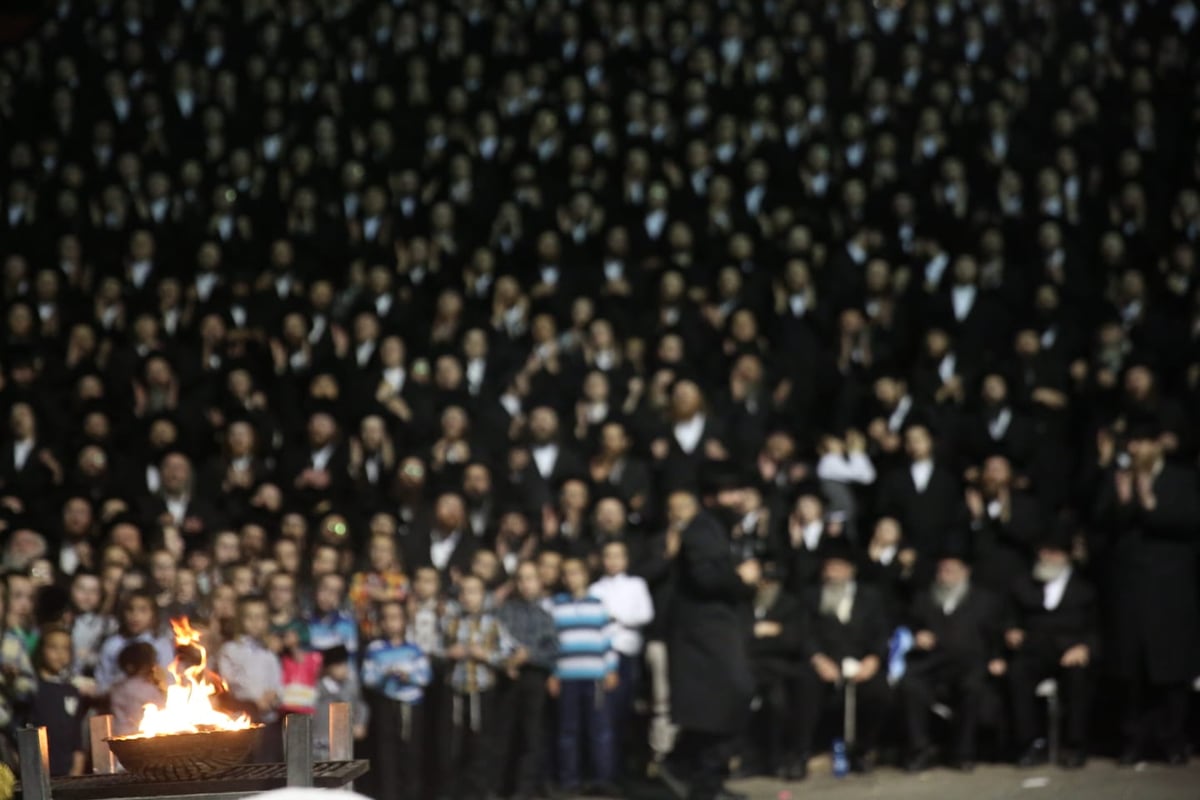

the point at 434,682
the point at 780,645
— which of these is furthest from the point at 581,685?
the point at 780,645

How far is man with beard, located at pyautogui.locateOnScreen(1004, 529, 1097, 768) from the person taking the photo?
9656mm

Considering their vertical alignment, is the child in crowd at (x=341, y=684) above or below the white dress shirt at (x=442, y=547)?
below

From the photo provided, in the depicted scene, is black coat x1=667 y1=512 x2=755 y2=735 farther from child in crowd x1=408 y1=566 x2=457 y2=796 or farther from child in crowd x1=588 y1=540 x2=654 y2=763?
child in crowd x1=408 y1=566 x2=457 y2=796

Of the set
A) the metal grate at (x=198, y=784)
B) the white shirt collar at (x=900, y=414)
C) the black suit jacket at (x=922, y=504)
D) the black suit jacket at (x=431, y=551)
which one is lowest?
the metal grate at (x=198, y=784)

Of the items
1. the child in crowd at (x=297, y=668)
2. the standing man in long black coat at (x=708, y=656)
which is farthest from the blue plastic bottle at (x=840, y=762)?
the child in crowd at (x=297, y=668)

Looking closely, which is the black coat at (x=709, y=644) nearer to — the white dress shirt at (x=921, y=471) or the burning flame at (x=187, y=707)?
the white dress shirt at (x=921, y=471)

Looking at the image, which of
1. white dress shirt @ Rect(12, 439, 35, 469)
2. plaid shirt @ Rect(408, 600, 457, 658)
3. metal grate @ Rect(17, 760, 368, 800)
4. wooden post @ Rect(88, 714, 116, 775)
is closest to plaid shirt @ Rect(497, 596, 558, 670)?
plaid shirt @ Rect(408, 600, 457, 658)

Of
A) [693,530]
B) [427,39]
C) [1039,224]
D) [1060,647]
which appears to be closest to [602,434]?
[693,530]

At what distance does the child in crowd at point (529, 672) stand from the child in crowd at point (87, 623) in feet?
6.25

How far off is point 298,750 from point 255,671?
178 inches

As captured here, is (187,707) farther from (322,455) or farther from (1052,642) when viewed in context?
(322,455)

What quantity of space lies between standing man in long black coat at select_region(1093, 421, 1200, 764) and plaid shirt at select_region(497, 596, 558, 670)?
114 inches

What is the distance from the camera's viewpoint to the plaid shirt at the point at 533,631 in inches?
370

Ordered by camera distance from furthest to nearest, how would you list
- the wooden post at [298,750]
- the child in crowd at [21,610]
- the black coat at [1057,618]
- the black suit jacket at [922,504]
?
1. the black suit jacket at [922,504]
2. the black coat at [1057,618]
3. the child in crowd at [21,610]
4. the wooden post at [298,750]
